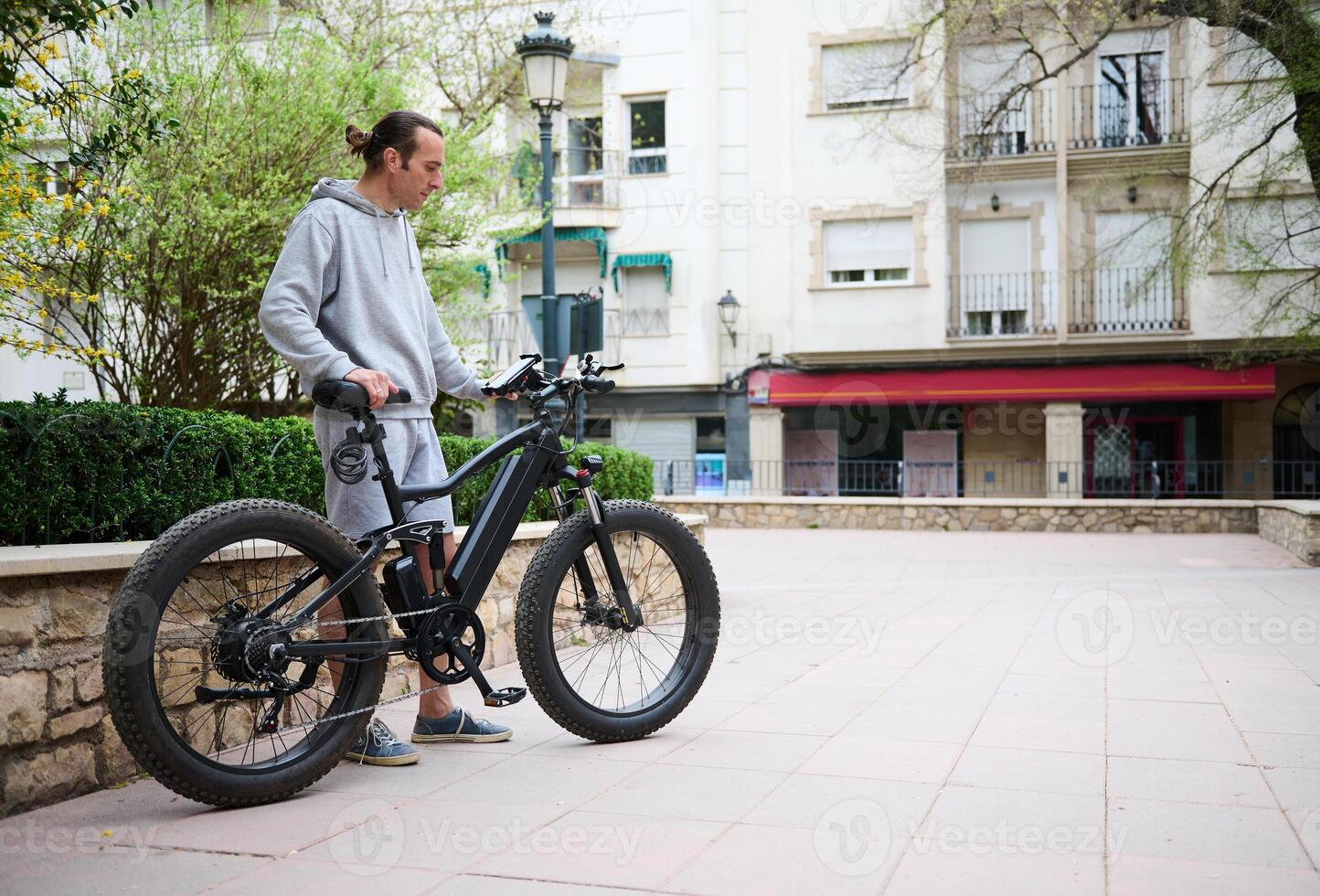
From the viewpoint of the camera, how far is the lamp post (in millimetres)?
9953

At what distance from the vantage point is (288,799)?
3.39 metres

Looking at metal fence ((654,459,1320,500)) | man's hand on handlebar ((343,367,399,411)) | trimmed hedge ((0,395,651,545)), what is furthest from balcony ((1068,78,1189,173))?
man's hand on handlebar ((343,367,399,411))

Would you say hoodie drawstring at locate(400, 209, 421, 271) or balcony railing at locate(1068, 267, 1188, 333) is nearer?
hoodie drawstring at locate(400, 209, 421, 271)

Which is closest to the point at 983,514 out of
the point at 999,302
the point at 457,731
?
the point at 999,302

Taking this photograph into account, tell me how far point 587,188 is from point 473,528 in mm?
21629

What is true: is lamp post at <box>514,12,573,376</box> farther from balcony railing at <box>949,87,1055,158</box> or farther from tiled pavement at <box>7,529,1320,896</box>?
balcony railing at <box>949,87,1055,158</box>

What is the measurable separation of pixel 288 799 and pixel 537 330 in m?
21.6

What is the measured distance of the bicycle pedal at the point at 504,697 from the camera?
378 cm

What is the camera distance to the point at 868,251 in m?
23.6

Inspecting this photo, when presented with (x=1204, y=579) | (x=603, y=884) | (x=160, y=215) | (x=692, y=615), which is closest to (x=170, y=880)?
(x=603, y=884)

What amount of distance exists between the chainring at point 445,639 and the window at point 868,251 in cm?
2036

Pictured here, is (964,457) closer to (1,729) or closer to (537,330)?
(537,330)

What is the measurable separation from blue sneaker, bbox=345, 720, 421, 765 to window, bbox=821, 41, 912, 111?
811 inches

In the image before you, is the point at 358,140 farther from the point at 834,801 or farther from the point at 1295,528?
the point at 1295,528
